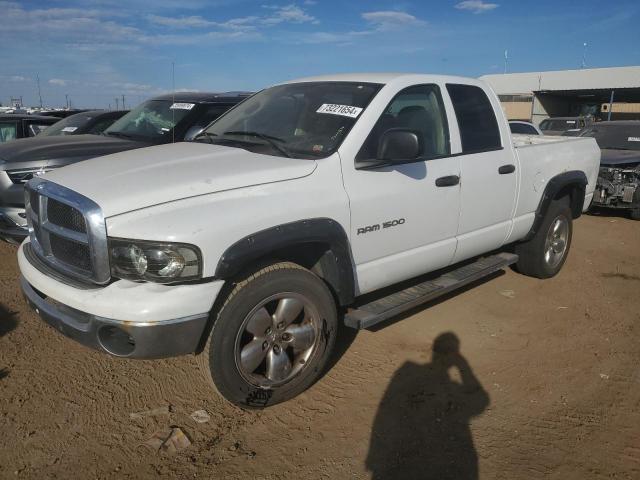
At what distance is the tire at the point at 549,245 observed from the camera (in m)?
5.40

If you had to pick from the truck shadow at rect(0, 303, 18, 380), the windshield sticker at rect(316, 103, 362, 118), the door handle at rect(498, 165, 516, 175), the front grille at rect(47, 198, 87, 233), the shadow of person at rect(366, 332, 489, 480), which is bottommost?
the shadow of person at rect(366, 332, 489, 480)

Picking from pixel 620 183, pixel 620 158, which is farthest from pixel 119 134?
pixel 620 158

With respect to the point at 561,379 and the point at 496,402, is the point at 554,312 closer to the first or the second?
the point at 561,379

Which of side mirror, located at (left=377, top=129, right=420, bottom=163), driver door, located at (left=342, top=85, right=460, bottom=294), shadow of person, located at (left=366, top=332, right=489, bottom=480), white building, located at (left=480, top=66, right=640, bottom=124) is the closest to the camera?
shadow of person, located at (left=366, top=332, right=489, bottom=480)

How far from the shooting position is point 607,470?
2729 millimetres

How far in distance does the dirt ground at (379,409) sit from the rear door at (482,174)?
31.2 inches

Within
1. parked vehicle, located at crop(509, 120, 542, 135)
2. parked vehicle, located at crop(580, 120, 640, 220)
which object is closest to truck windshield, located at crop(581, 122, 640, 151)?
parked vehicle, located at crop(580, 120, 640, 220)

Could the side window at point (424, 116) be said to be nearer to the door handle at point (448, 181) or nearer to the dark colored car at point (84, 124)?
the door handle at point (448, 181)

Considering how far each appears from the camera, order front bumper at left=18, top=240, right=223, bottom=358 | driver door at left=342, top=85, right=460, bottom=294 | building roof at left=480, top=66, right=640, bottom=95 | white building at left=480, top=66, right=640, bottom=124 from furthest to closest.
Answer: white building at left=480, top=66, right=640, bottom=124, building roof at left=480, top=66, right=640, bottom=95, driver door at left=342, top=85, right=460, bottom=294, front bumper at left=18, top=240, right=223, bottom=358

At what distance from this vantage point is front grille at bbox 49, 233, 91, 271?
284 cm

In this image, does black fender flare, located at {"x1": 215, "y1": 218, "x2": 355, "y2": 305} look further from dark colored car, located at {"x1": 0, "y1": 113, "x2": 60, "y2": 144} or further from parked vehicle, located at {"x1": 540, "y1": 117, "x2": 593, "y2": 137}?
parked vehicle, located at {"x1": 540, "y1": 117, "x2": 593, "y2": 137}

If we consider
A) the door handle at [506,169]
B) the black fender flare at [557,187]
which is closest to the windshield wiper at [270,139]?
the door handle at [506,169]

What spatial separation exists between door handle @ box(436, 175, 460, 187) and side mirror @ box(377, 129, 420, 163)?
22.9 inches

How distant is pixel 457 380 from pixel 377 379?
0.56 meters
